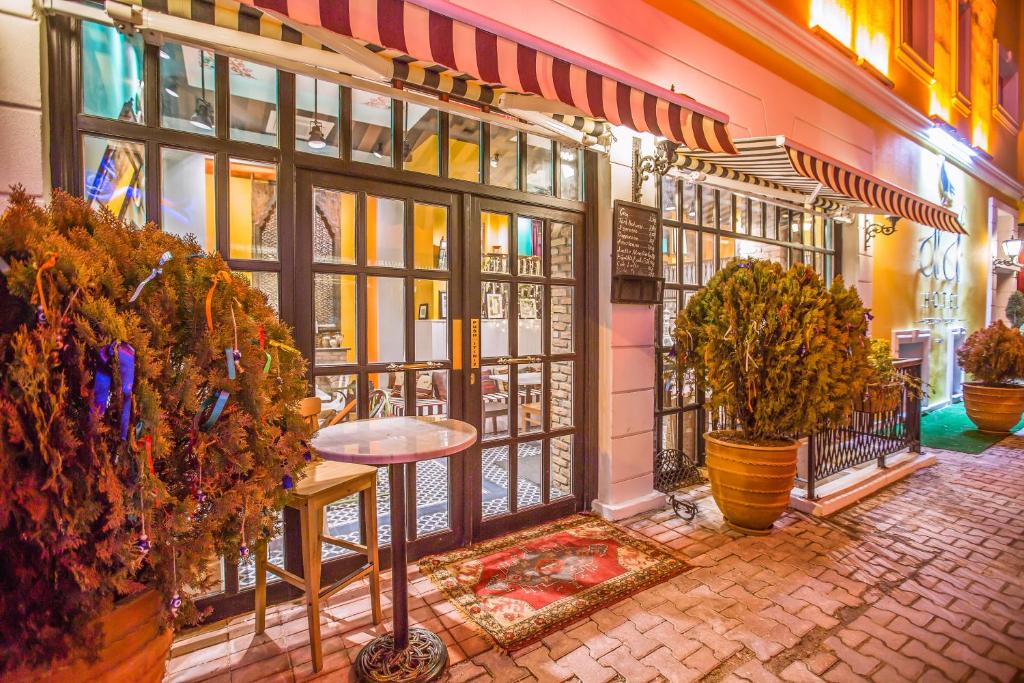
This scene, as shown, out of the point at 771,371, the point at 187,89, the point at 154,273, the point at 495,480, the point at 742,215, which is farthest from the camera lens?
the point at 742,215

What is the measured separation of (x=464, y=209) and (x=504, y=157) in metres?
0.52

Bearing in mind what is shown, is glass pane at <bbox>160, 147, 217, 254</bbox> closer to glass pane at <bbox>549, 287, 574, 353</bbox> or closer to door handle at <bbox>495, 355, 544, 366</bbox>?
door handle at <bbox>495, 355, 544, 366</bbox>

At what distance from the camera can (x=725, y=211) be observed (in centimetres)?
461

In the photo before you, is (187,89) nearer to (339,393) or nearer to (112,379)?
(339,393)

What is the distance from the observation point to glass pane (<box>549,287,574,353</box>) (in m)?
3.46

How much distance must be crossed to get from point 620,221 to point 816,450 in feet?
8.03

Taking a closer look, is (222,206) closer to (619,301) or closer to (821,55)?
(619,301)

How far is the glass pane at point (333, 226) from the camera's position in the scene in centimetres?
257

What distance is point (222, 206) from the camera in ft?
7.49

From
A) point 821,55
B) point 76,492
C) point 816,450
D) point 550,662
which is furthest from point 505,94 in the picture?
point 821,55

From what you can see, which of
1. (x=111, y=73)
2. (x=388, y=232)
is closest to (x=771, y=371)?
(x=388, y=232)

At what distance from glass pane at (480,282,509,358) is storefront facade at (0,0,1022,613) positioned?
2 cm

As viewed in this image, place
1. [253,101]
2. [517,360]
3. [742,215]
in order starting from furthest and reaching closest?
[742,215], [517,360], [253,101]

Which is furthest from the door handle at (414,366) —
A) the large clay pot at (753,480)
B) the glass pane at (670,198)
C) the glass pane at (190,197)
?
the glass pane at (670,198)
